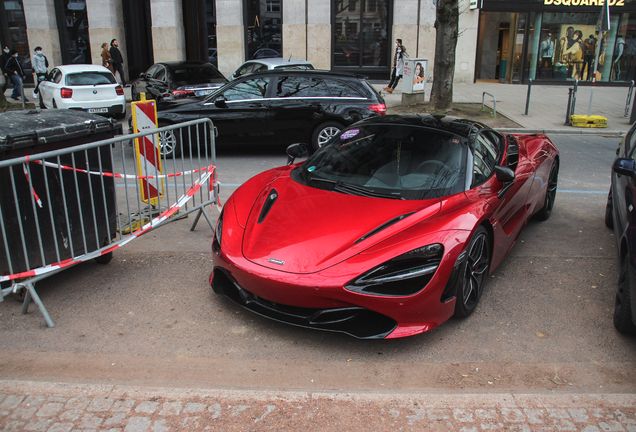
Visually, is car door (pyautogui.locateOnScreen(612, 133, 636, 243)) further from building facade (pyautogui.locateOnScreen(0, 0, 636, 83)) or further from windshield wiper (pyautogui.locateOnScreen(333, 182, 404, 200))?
building facade (pyautogui.locateOnScreen(0, 0, 636, 83))

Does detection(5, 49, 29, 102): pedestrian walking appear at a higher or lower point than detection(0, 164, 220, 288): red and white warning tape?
higher

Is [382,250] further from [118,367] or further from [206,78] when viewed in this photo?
[206,78]

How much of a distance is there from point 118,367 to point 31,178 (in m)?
1.68

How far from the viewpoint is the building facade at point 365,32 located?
21.5 m

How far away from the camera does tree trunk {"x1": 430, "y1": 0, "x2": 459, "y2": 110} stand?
45.3 feet

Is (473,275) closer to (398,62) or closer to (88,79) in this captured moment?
(88,79)

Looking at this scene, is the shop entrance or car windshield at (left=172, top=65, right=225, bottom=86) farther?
the shop entrance

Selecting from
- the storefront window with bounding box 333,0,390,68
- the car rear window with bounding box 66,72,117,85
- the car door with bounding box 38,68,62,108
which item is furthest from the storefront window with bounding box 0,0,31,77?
the storefront window with bounding box 333,0,390,68

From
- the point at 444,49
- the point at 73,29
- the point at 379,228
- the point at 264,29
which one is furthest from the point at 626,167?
the point at 73,29

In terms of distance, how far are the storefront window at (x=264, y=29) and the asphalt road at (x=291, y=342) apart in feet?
63.2

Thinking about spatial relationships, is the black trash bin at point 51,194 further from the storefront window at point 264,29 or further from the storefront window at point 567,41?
the storefront window at point 567,41

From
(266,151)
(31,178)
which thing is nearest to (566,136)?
(266,151)

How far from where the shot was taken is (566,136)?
490 inches

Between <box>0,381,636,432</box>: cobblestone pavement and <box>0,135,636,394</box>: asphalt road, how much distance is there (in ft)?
0.35
